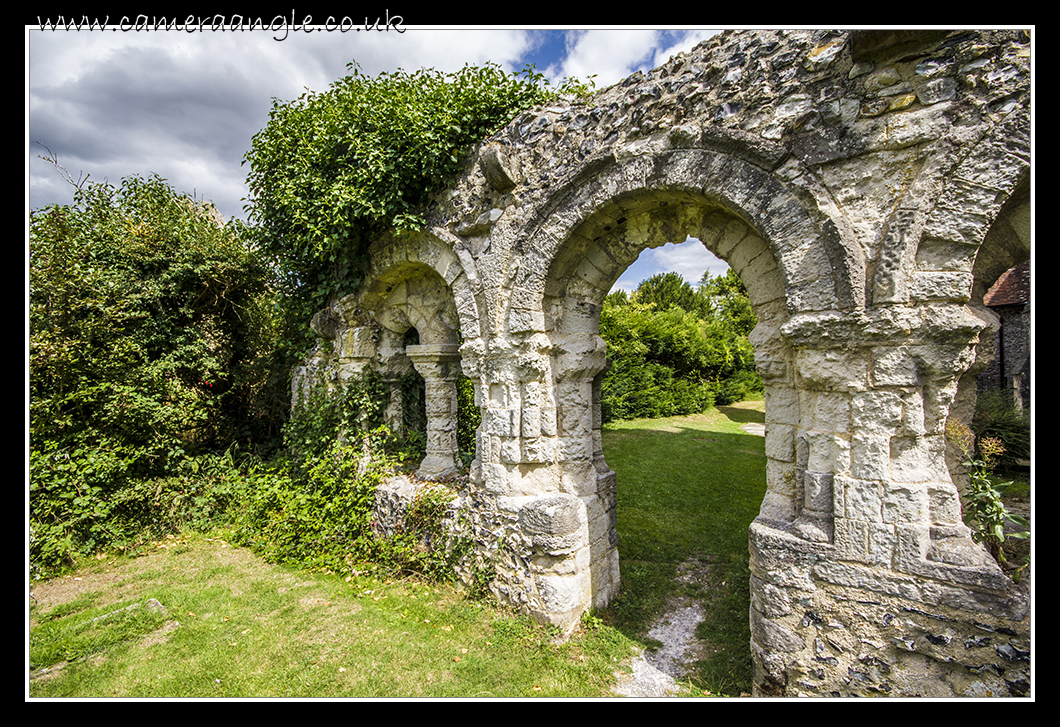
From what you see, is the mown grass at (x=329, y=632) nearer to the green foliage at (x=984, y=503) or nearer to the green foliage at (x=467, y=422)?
the green foliage at (x=984, y=503)

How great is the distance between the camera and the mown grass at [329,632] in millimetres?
3682

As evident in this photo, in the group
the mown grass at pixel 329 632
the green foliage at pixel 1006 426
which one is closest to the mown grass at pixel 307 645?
the mown grass at pixel 329 632

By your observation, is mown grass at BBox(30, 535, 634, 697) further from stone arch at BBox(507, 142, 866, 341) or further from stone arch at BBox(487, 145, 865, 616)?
stone arch at BBox(507, 142, 866, 341)

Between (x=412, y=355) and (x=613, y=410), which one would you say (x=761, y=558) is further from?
(x=613, y=410)

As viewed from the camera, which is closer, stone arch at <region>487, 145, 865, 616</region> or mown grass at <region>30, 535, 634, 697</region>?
stone arch at <region>487, 145, 865, 616</region>

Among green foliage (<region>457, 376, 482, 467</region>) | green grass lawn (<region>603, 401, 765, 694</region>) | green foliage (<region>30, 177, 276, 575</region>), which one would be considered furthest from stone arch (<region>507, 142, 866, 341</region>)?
green foliage (<region>30, 177, 276, 575</region>)

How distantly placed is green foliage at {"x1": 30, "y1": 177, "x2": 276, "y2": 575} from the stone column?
3610mm

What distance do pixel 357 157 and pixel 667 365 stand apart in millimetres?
14780

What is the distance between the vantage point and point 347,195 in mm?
5168

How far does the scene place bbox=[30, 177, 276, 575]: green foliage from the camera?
5.64 meters

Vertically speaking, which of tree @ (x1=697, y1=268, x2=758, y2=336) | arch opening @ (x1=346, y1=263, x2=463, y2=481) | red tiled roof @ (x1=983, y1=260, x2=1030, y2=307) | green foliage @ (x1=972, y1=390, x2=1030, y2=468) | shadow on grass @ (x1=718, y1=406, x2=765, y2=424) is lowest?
shadow on grass @ (x1=718, y1=406, x2=765, y2=424)

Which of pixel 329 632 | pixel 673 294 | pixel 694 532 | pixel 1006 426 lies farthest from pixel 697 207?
pixel 673 294

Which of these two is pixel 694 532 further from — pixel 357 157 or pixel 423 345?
pixel 357 157

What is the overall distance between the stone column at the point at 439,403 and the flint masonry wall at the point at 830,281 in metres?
1.45
